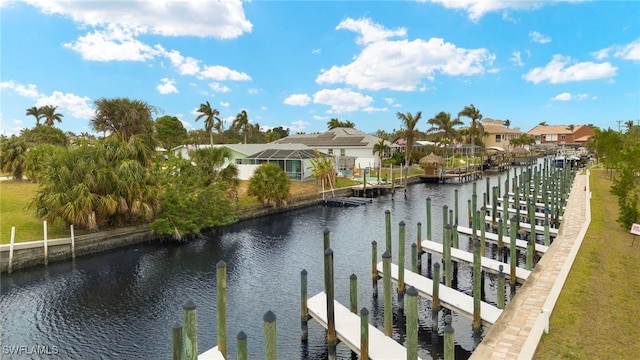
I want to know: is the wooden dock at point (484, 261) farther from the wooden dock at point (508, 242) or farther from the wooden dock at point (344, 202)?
the wooden dock at point (344, 202)

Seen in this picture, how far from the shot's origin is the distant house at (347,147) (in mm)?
59594

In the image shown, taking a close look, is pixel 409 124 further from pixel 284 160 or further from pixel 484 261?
pixel 484 261

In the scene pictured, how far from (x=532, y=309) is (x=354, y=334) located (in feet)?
16.2

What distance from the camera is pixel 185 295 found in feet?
55.8

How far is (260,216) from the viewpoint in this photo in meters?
33.5

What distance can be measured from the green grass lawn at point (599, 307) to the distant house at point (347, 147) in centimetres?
4160

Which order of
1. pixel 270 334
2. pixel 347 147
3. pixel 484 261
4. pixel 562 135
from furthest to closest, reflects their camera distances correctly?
pixel 562 135 → pixel 347 147 → pixel 484 261 → pixel 270 334

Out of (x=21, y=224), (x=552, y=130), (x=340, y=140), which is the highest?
(x=552, y=130)

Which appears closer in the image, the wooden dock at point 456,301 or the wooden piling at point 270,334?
the wooden piling at point 270,334

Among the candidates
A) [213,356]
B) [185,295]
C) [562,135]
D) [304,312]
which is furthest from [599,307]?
[562,135]

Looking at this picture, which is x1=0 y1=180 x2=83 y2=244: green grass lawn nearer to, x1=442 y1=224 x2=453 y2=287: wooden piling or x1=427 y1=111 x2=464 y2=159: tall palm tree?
x1=442 y1=224 x2=453 y2=287: wooden piling

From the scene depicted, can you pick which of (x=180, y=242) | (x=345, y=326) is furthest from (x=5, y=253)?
(x=345, y=326)

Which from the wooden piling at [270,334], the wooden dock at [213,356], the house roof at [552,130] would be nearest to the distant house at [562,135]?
the house roof at [552,130]

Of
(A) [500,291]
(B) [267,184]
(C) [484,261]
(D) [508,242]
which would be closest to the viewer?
(A) [500,291]
